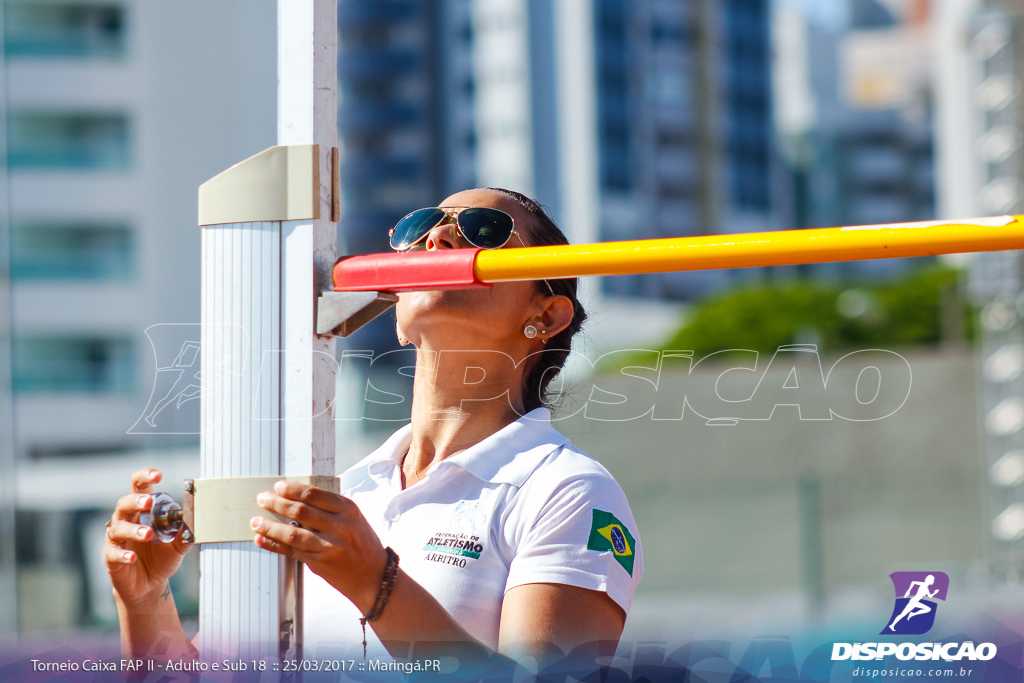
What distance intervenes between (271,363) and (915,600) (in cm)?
77

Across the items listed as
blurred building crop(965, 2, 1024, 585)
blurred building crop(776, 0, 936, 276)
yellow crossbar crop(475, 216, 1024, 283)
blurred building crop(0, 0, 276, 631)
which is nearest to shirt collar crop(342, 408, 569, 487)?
yellow crossbar crop(475, 216, 1024, 283)

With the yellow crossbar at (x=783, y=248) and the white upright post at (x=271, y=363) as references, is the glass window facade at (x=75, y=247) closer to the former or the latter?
the white upright post at (x=271, y=363)

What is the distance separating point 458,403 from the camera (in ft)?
4.77

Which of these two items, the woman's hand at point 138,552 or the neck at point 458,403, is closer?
the woman's hand at point 138,552

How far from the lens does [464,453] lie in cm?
139

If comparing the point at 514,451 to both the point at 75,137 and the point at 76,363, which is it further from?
the point at 75,137

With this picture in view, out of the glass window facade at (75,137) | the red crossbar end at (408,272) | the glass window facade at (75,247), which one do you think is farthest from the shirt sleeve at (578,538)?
the glass window facade at (75,137)

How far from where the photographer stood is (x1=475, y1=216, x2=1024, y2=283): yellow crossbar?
0.97 meters

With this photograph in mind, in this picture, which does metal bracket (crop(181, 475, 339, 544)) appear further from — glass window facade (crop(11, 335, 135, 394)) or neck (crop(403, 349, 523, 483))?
glass window facade (crop(11, 335, 135, 394))

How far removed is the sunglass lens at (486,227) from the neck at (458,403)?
0.15 m

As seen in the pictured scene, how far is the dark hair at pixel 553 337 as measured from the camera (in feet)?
4.79

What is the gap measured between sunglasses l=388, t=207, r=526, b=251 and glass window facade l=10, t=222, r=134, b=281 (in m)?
25.6

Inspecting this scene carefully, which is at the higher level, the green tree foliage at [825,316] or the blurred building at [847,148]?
the blurred building at [847,148]

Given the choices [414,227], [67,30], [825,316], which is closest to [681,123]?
[825,316]
